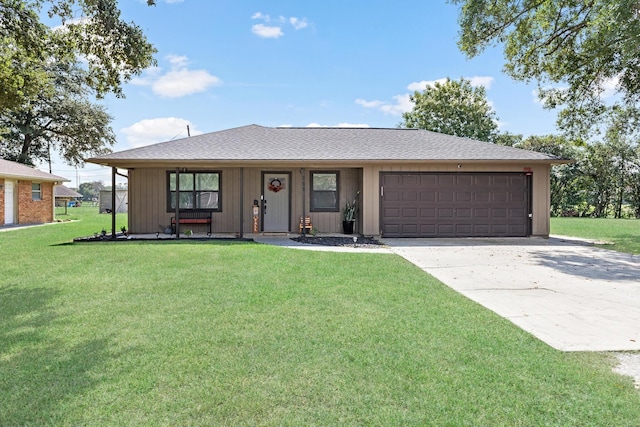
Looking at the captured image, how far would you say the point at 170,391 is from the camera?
2.51m

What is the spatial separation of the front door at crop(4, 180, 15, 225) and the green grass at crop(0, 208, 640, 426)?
1550 centimetres

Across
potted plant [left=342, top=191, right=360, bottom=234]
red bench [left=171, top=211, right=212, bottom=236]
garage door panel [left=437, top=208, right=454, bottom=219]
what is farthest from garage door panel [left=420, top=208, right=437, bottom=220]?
red bench [left=171, top=211, right=212, bottom=236]

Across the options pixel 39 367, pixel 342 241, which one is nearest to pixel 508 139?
pixel 342 241

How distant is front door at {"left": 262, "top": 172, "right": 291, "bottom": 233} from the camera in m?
12.8

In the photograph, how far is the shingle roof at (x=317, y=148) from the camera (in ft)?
37.4

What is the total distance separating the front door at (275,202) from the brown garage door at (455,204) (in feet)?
10.3

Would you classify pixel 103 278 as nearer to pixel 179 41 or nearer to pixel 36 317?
pixel 36 317

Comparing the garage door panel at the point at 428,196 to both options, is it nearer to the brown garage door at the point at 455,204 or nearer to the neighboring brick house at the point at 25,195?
the brown garage door at the point at 455,204

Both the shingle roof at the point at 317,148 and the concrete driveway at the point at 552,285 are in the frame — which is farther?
the shingle roof at the point at 317,148

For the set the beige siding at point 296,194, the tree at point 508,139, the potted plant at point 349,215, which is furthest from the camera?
the tree at point 508,139

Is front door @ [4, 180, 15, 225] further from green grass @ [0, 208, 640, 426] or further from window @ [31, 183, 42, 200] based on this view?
green grass @ [0, 208, 640, 426]

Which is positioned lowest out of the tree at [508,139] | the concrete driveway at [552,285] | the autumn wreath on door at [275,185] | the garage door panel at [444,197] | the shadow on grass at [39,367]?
the shadow on grass at [39,367]

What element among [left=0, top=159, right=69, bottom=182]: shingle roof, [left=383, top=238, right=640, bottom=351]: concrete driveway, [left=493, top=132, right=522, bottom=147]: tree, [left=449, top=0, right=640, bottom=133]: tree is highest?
[left=493, top=132, right=522, bottom=147]: tree

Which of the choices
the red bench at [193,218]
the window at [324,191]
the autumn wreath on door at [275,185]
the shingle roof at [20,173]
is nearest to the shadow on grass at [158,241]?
the red bench at [193,218]
